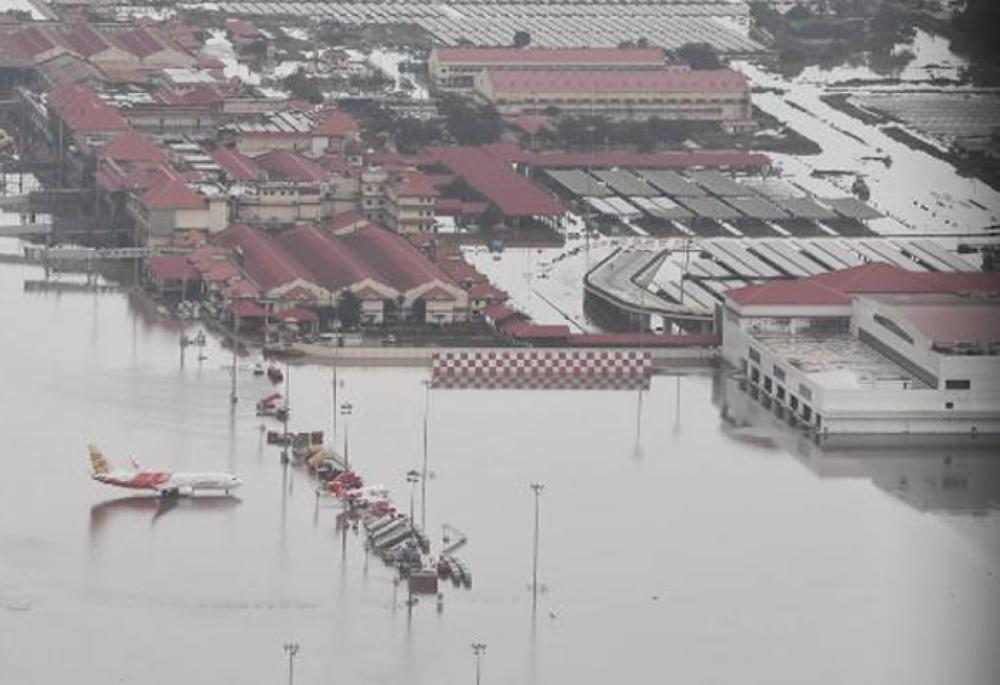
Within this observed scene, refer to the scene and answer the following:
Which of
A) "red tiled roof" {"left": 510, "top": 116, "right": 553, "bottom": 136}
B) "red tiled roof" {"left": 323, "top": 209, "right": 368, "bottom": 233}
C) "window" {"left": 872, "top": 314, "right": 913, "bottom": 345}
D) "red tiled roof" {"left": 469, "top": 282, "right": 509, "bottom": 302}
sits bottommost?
"red tiled roof" {"left": 469, "top": 282, "right": 509, "bottom": 302}

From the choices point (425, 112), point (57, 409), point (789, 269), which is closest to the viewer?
point (57, 409)

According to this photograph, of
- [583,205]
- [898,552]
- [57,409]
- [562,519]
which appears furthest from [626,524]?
[583,205]

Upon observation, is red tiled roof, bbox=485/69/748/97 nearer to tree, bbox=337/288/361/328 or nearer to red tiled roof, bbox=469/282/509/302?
red tiled roof, bbox=469/282/509/302

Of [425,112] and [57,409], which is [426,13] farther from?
[57,409]

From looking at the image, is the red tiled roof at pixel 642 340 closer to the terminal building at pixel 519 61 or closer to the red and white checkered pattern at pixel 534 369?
the red and white checkered pattern at pixel 534 369

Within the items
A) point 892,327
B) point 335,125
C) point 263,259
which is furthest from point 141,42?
point 892,327

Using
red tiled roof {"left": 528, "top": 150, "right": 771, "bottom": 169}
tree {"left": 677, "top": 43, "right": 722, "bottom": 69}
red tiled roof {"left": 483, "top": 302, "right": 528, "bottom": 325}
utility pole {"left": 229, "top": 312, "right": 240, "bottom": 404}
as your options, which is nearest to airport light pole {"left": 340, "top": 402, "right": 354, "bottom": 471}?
utility pole {"left": 229, "top": 312, "right": 240, "bottom": 404}
